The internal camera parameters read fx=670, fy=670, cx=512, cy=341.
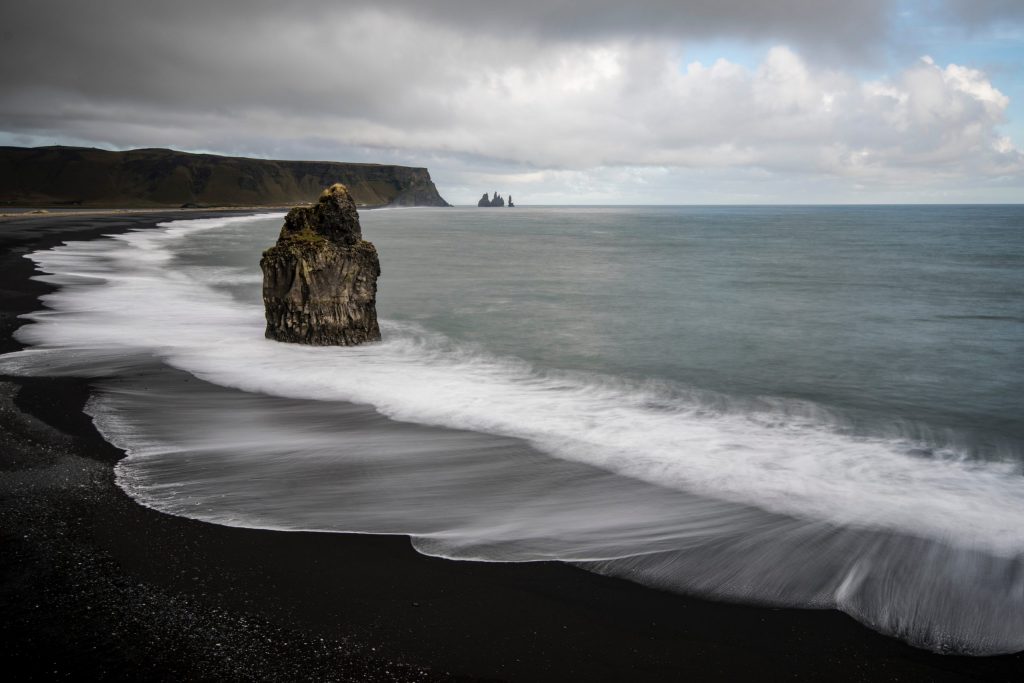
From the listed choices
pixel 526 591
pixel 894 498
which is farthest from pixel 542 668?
pixel 894 498

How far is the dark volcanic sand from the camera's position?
3.32 metres

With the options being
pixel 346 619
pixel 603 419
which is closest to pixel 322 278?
pixel 603 419

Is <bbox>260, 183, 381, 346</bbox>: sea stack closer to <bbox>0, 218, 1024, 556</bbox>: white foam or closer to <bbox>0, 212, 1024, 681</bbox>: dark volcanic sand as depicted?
<bbox>0, 218, 1024, 556</bbox>: white foam

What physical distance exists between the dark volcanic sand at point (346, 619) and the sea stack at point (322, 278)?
22.7 feet

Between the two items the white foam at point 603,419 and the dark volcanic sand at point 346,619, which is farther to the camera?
the white foam at point 603,419

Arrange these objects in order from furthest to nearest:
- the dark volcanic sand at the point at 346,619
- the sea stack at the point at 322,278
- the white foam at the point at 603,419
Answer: the sea stack at the point at 322,278 → the white foam at the point at 603,419 → the dark volcanic sand at the point at 346,619

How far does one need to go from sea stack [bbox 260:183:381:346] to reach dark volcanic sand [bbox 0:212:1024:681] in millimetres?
6912

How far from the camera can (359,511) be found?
16.9 ft

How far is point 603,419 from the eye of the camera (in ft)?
27.5

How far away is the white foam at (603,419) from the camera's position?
19.1ft

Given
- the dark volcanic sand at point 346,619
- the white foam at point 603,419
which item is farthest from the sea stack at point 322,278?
the dark volcanic sand at point 346,619

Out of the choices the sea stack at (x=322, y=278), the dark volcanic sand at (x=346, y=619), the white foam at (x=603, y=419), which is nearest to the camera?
the dark volcanic sand at (x=346, y=619)

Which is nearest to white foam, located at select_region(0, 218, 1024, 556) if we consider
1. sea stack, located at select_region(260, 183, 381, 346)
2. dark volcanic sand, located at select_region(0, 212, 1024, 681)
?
sea stack, located at select_region(260, 183, 381, 346)

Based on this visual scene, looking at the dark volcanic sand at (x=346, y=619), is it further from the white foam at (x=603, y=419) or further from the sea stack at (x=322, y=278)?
the sea stack at (x=322, y=278)
